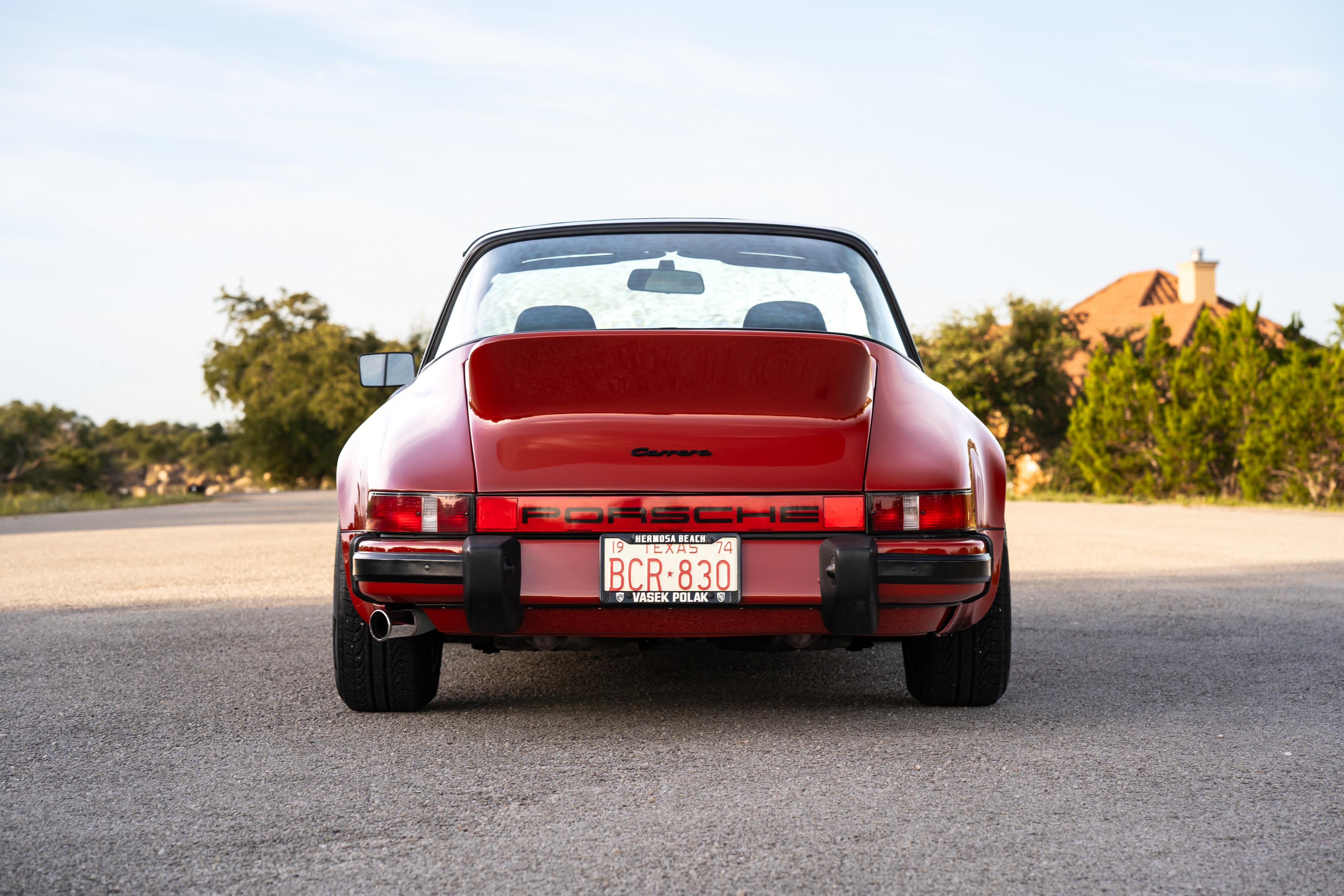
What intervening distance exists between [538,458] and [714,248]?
51.7 inches

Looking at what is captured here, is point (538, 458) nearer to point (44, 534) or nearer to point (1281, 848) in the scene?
point (1281, 848)

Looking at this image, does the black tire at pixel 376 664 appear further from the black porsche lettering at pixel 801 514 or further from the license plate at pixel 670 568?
the black porsche lettering at pixel 801 514

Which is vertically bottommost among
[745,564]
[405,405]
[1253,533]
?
[1253,533]

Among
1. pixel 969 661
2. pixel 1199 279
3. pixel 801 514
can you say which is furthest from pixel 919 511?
pixel 1199 279

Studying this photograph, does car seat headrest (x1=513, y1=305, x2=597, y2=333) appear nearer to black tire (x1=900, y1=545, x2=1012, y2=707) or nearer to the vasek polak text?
the vasek polak text

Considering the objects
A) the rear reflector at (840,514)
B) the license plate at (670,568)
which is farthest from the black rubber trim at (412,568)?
the rear reflector at (840,514)

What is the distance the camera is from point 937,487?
9.94ft

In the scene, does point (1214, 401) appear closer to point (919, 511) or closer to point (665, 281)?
point (665, 281)

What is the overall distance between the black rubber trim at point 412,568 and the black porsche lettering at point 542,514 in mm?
196

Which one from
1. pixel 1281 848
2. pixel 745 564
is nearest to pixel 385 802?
pixel 745 564

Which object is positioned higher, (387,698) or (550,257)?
(550,257)

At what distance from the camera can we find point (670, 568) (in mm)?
2975

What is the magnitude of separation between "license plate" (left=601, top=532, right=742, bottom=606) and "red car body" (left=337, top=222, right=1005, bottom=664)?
20mm

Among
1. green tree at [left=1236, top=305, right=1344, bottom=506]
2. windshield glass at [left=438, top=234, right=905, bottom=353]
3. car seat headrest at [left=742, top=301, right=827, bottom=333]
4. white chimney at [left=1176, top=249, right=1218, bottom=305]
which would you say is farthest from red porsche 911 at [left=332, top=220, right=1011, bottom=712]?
white chimney at [left=1176, top=249, right=1218, bottom=305]
